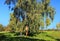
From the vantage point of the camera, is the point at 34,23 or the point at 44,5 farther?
the point at 44,5

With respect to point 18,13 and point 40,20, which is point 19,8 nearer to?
point 18,13

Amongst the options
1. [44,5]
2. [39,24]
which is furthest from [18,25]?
[44,5]

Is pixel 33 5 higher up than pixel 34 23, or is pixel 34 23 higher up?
pixel 33 5

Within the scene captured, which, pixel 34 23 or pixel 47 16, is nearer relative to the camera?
pixel 34 23

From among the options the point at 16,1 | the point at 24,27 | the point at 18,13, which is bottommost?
the point at 24,27

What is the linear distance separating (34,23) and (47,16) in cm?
1002

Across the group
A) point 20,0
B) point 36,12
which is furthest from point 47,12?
point 20,0

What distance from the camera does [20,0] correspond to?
183 feet

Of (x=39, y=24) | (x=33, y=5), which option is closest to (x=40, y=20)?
(x=39, y=24)

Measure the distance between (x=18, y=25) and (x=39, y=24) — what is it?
6.15 meters

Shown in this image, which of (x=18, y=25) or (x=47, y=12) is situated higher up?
(x=47, y=12)

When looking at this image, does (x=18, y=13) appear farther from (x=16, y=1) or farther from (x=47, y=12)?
(x=47, y=12)

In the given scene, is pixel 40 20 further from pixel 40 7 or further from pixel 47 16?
pixel 47 16

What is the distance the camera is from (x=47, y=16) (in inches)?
2557
